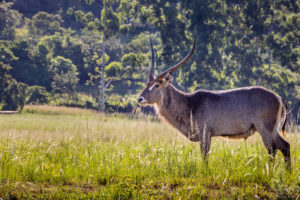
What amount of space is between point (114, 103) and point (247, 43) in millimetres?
15893

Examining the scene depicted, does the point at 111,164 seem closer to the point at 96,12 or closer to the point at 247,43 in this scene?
the point at 247,43

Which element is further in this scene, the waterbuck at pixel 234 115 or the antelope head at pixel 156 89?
the antelope head at pixel 156 89

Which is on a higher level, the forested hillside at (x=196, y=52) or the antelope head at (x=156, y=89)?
the forested hillside at (x=196, y=52)

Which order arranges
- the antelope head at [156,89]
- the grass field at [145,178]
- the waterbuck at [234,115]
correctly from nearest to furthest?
the grass field at [145,178], the waterbuck at [234,115], the antelope head at [156,89]

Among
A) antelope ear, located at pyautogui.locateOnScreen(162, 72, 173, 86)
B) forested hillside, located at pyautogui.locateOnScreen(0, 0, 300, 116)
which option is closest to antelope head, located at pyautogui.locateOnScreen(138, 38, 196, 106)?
antelope ear, located at pyautogui.locateOnScreen(162, 72, 173, 86)

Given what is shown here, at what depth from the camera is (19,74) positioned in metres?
39.6

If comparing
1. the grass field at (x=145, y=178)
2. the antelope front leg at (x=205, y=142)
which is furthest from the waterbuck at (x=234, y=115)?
the grass field at (x=145, y=178)

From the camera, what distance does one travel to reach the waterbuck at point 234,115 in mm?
7051

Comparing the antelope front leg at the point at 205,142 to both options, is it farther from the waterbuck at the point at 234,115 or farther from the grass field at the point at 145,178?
the grass field at the point at 145,178

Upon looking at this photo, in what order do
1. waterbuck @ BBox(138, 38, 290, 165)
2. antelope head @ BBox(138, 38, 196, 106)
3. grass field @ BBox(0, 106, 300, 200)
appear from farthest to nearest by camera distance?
1. antelope head @ BBox(138, 38, 196, 106)
2. waterbuck @ BBox(138, 38, 290, 165)
3. grass field @ BBox(0, 106, 300, 200)

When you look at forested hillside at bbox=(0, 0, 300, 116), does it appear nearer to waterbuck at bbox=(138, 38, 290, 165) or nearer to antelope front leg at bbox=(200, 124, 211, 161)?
waterbuck at bbox=(138, 38, 290, 165)

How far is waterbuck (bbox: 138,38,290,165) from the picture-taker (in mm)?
7051

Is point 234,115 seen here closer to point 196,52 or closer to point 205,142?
point 205,142

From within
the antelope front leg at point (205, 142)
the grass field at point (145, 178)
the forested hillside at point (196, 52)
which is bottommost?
the grass field at point (145, 178)
